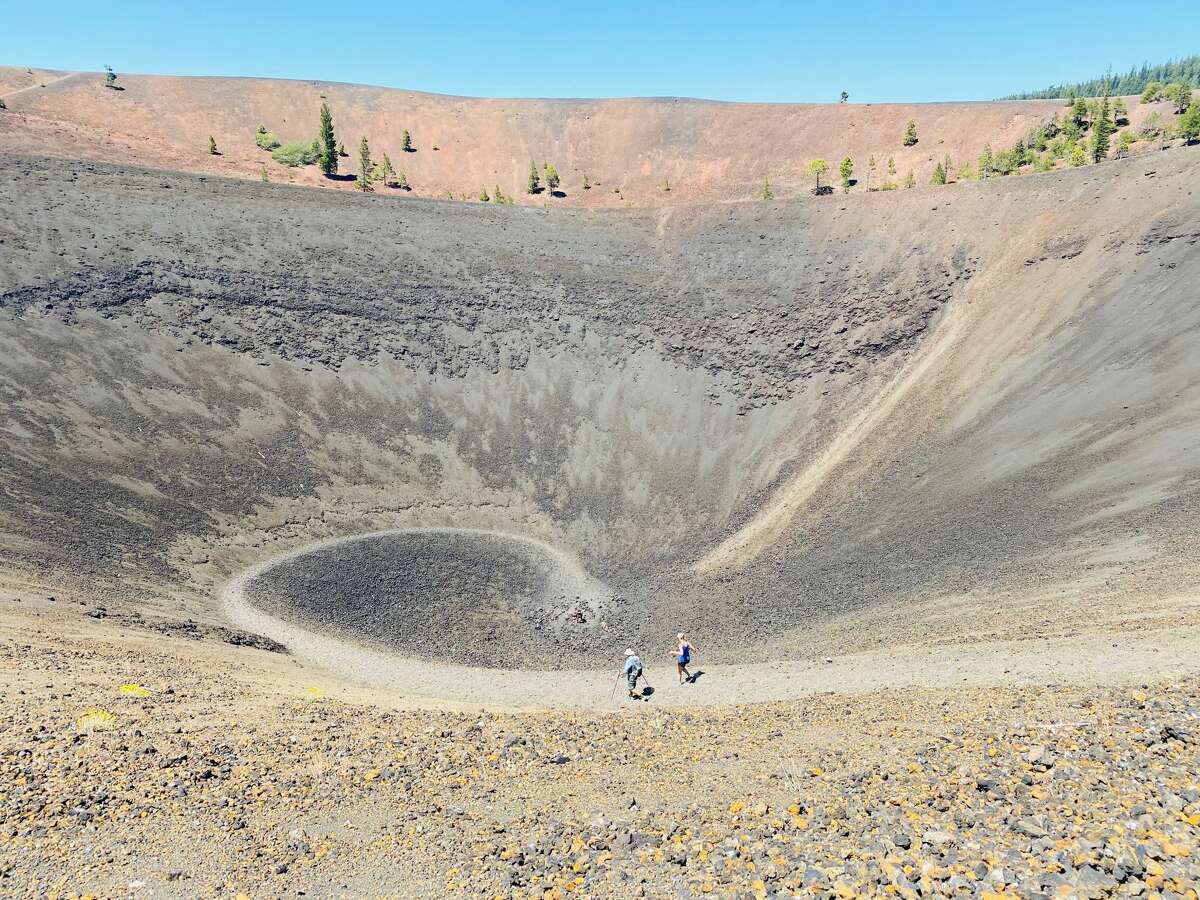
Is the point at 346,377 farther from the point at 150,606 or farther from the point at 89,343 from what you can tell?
the point at 150,606

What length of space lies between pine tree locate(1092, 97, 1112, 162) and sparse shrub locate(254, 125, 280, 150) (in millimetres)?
86149

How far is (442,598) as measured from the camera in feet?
94.9

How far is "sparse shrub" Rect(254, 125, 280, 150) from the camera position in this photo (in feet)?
270

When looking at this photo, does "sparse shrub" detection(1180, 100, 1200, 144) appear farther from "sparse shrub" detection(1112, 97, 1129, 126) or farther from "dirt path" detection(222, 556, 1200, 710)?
"dirt path" detection(222, 556, 1200, 710)

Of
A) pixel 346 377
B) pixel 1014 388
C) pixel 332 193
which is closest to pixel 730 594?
pixel 1014 388

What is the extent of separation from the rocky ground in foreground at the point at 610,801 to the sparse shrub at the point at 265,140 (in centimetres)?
8544

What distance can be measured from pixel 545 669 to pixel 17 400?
1158 inches

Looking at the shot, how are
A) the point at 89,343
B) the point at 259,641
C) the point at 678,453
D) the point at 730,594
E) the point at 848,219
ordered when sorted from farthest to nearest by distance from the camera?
the point at 848,219
the point at 678,453
the point at 89,343
the point at 730,594
the point at 259,641

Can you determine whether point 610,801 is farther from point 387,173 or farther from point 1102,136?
point 387,173

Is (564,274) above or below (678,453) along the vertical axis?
above

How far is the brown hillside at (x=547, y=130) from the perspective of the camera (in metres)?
74.2

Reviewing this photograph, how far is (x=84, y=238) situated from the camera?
137 feet

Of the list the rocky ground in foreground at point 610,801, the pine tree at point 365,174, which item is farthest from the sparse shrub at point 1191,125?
the pine tree at point 365,174

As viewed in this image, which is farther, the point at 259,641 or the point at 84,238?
the point at 84,238
